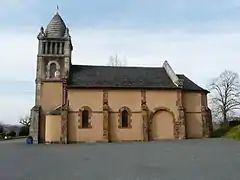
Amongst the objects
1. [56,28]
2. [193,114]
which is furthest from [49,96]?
[193,114]

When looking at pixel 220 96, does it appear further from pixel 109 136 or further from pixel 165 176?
pixel 165 176

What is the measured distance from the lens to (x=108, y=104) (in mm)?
38656

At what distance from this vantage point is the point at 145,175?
11.7m

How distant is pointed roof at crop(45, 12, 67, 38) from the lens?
145ft

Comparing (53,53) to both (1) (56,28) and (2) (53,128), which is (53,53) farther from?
(2) (53,128)

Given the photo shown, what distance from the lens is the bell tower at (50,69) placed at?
130 ft

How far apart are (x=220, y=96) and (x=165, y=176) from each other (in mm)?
53972

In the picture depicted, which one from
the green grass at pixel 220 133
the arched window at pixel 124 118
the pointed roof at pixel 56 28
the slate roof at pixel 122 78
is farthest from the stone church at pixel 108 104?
the green grass at pixel 220 133

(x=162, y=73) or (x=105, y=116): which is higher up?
(x=162, y=73)

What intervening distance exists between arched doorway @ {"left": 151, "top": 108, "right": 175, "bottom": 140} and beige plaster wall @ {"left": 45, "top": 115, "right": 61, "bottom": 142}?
1138 cm

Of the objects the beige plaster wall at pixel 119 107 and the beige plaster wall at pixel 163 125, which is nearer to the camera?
the beige plaster wall at pixel 119 107

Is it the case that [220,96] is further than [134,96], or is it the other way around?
[220,96]

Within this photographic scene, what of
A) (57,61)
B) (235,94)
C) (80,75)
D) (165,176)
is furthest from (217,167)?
(235,94)

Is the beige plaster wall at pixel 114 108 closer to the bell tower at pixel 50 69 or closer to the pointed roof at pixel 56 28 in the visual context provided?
the bell tower at pixel 50 69
